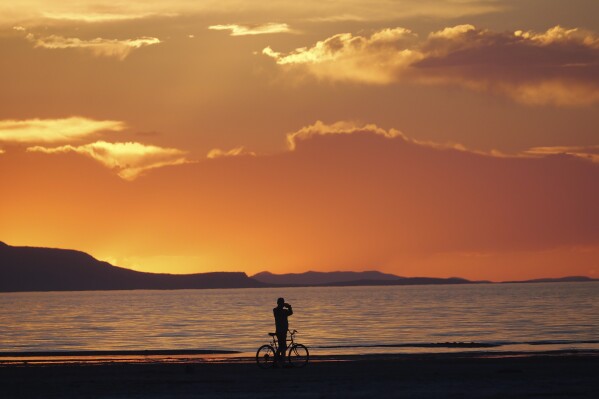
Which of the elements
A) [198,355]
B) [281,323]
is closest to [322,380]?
[281,323]

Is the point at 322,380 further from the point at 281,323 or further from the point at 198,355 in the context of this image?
the point at 198,355

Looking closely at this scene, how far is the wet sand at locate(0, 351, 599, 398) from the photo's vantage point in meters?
32.9

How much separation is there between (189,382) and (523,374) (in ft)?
40.3

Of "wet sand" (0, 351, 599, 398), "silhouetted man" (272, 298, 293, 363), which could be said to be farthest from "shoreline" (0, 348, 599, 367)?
"silhouetted man" (272, 298, 293, 363)

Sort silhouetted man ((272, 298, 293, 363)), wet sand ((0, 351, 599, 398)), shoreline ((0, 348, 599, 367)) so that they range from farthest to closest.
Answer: shoreline ((0, 348, 599, 367))
silhouetted man ((272, 298, 293, 363))
wet sand ((0, 351, 599, 398))

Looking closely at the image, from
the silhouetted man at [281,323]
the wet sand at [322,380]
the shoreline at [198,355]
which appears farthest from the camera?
the shoreline at [198,355]

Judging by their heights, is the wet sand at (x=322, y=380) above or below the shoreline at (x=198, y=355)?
below

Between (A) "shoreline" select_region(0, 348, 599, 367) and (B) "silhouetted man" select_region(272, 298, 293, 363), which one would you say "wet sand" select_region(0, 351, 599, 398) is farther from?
(A) "shoreline" select_region(0, 348, 599, 367)

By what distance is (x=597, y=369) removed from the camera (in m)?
41.6

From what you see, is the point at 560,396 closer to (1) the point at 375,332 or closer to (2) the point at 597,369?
(2) the point at 597,369

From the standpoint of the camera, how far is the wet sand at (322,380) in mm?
32875

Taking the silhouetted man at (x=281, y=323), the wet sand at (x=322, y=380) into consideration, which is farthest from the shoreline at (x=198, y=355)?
the silhouetted man at (x=281, y=323)

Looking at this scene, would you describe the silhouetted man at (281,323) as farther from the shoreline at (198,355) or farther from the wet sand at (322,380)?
the shoreline at (198,355)

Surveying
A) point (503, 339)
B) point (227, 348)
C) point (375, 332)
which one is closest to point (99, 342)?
point (227, 348)
